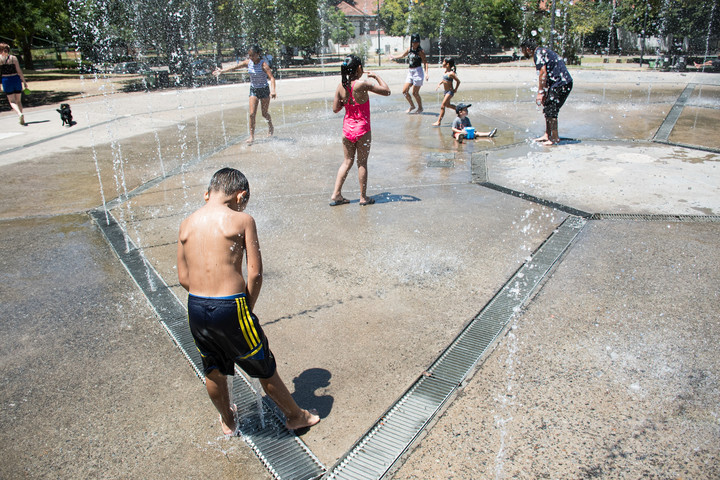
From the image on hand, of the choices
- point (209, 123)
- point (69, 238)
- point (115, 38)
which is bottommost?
point (69, 238)

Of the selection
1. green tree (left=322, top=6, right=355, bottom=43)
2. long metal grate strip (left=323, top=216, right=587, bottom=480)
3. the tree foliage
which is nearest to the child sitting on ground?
long metal grate strip (left=323, top=216, right=587, bottom=480)

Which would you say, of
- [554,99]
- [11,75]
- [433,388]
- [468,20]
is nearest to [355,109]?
[433,388]

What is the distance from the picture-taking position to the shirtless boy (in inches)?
91.8

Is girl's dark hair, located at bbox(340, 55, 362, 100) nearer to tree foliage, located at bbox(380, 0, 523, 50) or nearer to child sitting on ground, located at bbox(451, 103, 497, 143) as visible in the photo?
child sitting on ground, located at bbox(451, 103, 497, 143)

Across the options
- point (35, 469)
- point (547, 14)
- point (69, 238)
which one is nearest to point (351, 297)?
point (35, 469)

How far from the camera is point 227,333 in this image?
7.63 feet

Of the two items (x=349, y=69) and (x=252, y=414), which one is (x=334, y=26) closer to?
(x=349, y=69)

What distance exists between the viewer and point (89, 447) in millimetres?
2650

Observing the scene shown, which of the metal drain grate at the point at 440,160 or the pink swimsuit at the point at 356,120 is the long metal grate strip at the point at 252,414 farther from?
the metal drain grate at the point at 440,160

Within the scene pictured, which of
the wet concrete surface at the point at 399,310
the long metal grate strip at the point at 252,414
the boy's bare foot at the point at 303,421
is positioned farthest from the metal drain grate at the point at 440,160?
the boy's bare foot at the point at 303,421

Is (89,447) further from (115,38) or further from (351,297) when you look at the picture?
(115,38)

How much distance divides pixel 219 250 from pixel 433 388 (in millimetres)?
1492

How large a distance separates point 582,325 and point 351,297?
1690 mm

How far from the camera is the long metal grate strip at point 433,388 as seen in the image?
8.20 ft
